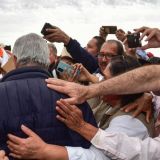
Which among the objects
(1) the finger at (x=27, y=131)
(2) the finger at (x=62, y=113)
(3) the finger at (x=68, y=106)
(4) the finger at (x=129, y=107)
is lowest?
(4) the finger at (x=129, y=107)

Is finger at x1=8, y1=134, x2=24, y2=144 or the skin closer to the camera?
the skin

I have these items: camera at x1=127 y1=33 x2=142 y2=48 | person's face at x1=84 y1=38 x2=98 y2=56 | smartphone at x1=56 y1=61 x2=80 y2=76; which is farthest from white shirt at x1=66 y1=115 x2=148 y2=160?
person's face at x1=84 y1=38 x2=98 y2=56

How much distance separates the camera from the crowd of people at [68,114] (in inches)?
95.9

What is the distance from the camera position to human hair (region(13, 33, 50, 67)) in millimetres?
2584

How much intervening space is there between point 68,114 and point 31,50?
1.49ft

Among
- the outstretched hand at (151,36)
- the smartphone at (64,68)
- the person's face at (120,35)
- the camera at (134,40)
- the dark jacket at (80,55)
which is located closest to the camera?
the outstretched hand at (151,36)

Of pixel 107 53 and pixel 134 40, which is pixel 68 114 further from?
pixel 107 53

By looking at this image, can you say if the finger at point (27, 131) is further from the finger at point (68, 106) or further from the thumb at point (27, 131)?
the finger at point (68, 106)

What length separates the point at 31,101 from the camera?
96.1 inches

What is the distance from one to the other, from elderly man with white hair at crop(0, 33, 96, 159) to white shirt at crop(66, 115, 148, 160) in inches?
2.7

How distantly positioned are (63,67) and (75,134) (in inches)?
62.8

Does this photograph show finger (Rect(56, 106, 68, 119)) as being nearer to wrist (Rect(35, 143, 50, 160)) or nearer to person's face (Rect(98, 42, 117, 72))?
wrist (Rect(35, 143, 50, 160))

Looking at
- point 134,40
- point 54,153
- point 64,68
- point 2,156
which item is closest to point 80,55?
point 64,68

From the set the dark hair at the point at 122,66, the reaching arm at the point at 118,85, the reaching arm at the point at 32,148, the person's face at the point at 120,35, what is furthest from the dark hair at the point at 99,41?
the reaching arm at the point at 32,148
